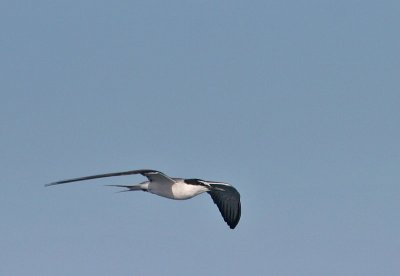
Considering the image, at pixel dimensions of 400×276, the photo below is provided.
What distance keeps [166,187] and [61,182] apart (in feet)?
28.9

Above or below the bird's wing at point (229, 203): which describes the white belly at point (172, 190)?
below

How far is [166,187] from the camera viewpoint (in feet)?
128

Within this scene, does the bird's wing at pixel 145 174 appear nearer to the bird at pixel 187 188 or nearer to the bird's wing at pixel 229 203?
the bird at pixel 187 188

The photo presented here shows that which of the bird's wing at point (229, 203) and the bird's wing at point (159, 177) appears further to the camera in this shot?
the bird's wing at point (229, 203)

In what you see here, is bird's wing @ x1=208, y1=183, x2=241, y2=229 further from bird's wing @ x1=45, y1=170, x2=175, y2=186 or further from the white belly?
bird's wing @ x1=45, y1=170, x2=175, y2=186

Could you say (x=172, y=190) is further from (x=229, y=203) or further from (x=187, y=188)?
(x=229, y=203)

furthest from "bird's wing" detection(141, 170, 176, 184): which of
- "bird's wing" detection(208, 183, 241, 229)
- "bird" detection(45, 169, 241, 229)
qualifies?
"bird's wing" detection(208, 183, 241, 229)

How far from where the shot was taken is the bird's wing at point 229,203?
140ft

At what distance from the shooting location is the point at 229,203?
4316 cm

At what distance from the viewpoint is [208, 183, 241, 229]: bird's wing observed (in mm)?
42719

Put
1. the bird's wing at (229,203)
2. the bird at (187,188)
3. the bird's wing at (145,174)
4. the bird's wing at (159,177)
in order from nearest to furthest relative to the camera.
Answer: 1. the bird's wing at (145,174)
2. the bird's wing at (159,177)
3. the bird at (187,188)
4. the bird's wing at (229,203)

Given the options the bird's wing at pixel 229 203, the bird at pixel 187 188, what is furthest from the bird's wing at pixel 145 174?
the bird's wing at pixel 229 203

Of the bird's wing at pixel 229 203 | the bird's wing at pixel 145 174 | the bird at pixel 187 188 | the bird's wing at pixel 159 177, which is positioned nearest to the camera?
the bird's wing at pixel 145 174

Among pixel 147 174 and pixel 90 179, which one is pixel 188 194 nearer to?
pixel 147 174
